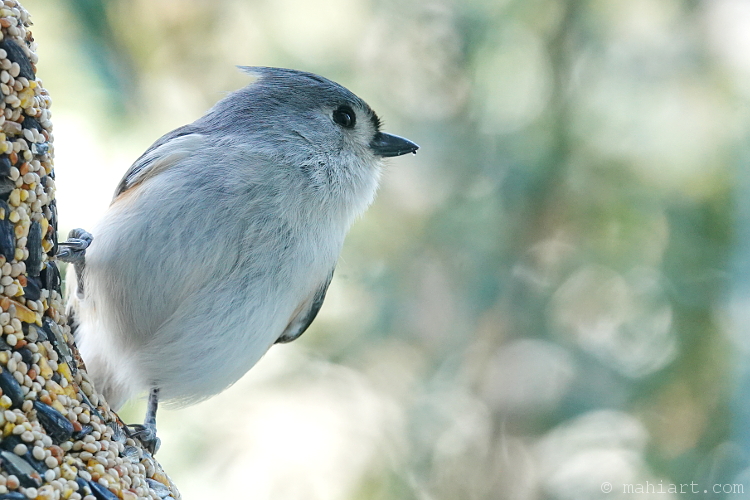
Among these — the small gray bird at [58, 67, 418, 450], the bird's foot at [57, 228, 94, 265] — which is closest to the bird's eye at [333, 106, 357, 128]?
the small gray bird at [58, 67, 418, 450]

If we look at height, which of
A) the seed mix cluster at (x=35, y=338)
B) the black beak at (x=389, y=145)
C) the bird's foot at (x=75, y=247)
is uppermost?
the black beak at (x=389, y=145)

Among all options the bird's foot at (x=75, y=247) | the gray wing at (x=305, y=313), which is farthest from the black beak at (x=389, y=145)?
the bird's foot at (x=75, y=247)

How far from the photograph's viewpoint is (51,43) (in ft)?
8.96

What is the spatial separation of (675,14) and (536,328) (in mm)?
1575

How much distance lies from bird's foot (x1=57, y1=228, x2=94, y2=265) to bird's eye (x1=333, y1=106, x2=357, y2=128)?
2.39ft

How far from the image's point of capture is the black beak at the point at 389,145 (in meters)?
2.11

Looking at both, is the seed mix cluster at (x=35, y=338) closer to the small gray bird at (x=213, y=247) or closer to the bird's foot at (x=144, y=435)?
the bird's foot at (x=144, y=435)

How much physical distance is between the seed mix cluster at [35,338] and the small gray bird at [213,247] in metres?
0.46

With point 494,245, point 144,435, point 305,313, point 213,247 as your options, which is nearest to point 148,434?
point 144,435

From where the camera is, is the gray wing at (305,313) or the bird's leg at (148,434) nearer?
the bird's leg at (148,434)

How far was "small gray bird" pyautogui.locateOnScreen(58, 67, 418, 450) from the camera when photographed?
1.65 metres

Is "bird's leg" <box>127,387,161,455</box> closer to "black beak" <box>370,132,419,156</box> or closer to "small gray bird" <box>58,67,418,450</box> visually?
"small gray bird" <box>58,67,418,450</box>

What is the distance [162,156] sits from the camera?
1.79 m

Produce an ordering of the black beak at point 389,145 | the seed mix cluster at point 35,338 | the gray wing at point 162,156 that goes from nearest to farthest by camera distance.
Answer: the seed mix cluster at point 35,338, the gray wing at point 162,156, the black beak at point 389,145
